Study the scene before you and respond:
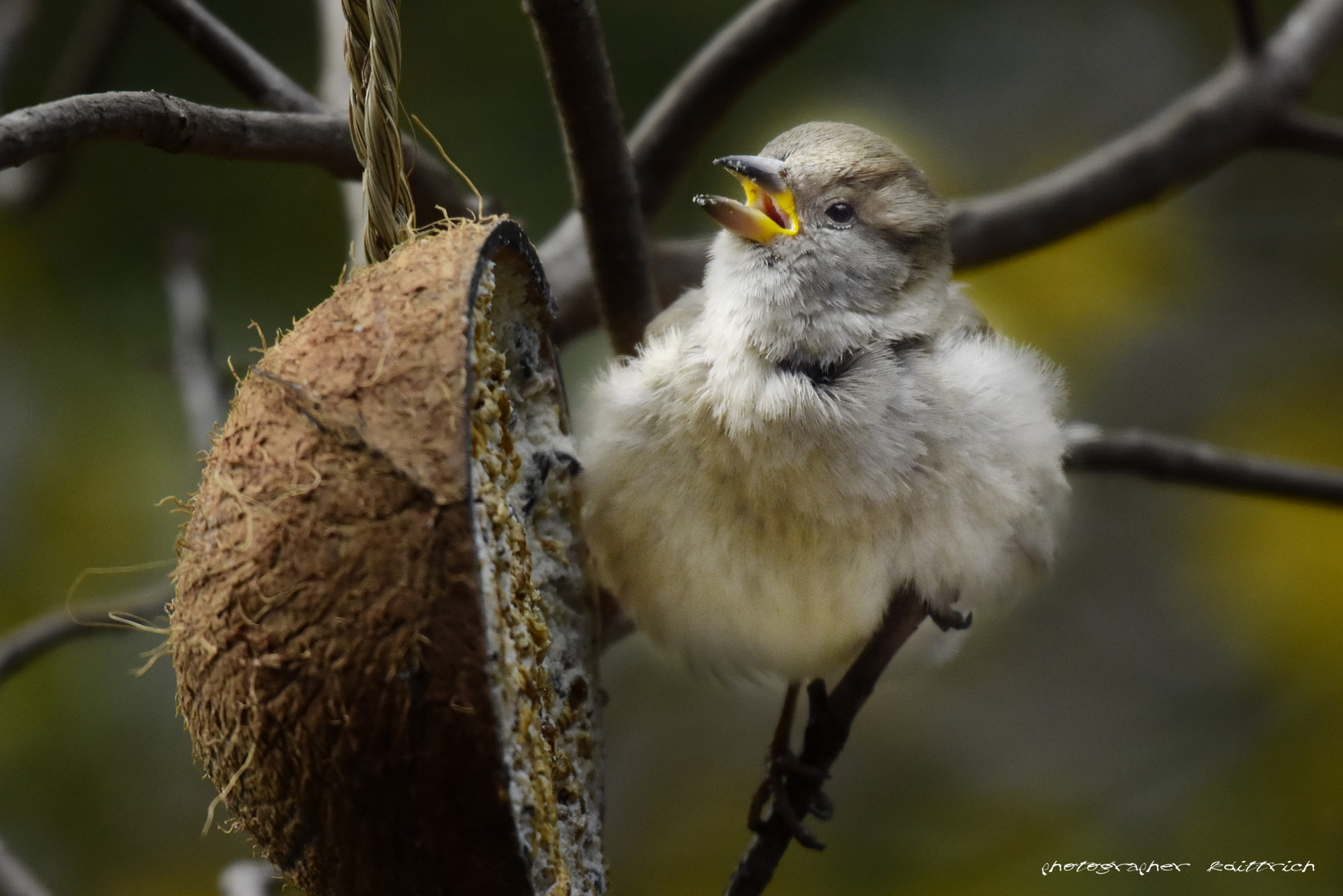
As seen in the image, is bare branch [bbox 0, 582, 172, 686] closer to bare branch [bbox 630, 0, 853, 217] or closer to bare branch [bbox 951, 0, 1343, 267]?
bare branch [bbox 630, 0, 853, 217]

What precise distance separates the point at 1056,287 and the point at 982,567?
1.35m

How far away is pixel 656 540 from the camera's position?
95 centimetres

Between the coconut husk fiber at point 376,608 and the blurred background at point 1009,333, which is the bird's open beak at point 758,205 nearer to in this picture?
the coconut husk fiber at point 376,608

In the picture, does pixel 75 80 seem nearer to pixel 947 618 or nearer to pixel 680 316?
pixel 680 316

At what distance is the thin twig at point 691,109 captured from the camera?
48.9 inches

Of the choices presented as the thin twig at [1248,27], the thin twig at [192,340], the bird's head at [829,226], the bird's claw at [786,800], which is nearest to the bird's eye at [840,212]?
the bird's head at [829,226]

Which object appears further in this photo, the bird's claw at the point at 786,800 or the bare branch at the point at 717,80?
the bare branch at the point at 717,80

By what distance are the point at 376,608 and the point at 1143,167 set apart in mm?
1257

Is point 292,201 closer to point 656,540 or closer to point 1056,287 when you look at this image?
point 656,540

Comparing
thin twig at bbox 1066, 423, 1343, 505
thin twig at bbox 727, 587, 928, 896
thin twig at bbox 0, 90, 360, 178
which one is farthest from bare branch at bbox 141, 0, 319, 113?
thin twig at bbox 1066, 423, 1343, 505

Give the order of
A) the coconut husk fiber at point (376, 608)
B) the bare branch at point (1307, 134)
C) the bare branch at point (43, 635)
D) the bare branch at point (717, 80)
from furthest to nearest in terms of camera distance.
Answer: the bare branch at point (1307, 134)
the bare branch at point (43, 635)
the bare branch at point (717, 80)
the coconut husk fiber at point (376, 608)

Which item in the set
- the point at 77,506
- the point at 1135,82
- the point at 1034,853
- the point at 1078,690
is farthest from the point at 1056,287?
the point at 77,506
